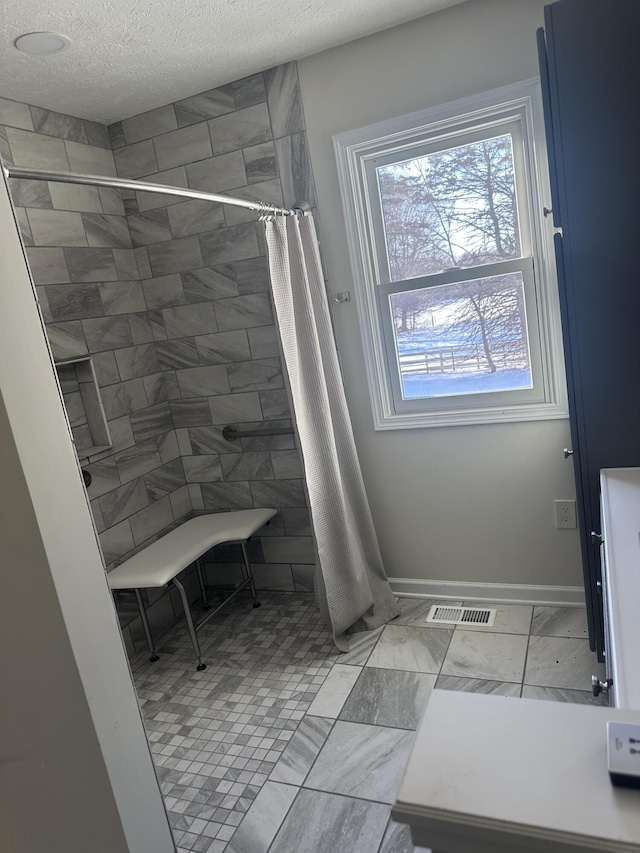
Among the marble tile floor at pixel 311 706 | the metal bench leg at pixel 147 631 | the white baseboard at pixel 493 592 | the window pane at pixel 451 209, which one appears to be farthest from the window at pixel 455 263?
the metal bench leg at pixel 147 631

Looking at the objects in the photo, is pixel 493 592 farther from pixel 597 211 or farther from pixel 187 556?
pixel 597 211

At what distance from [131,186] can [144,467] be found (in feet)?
4.98

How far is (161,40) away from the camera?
2.19 metres

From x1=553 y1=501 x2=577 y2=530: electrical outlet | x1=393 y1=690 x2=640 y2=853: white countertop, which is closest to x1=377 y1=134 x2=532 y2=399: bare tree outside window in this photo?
x1=553 y1=501 x2=577 y2=530: electrical outlet

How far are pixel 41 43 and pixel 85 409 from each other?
140cm

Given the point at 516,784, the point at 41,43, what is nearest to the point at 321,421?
the point at 41,43

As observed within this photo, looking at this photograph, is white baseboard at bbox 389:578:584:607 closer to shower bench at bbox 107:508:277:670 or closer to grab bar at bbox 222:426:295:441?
shower bench at bbox 107:508:277:670

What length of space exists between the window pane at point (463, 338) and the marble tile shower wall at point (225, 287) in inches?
24.9

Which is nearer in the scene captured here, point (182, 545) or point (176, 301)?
point (182, 545)

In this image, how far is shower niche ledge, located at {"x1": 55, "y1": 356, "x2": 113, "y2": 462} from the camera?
104 inches

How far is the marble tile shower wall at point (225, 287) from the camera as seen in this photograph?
8.93 feet

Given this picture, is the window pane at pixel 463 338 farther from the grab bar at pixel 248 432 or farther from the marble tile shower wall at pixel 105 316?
the marble tile shower wall at pixel 105 316

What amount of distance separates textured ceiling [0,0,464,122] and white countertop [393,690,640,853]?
7.21ft

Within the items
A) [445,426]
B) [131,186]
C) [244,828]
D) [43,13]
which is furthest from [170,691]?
[43,13]
